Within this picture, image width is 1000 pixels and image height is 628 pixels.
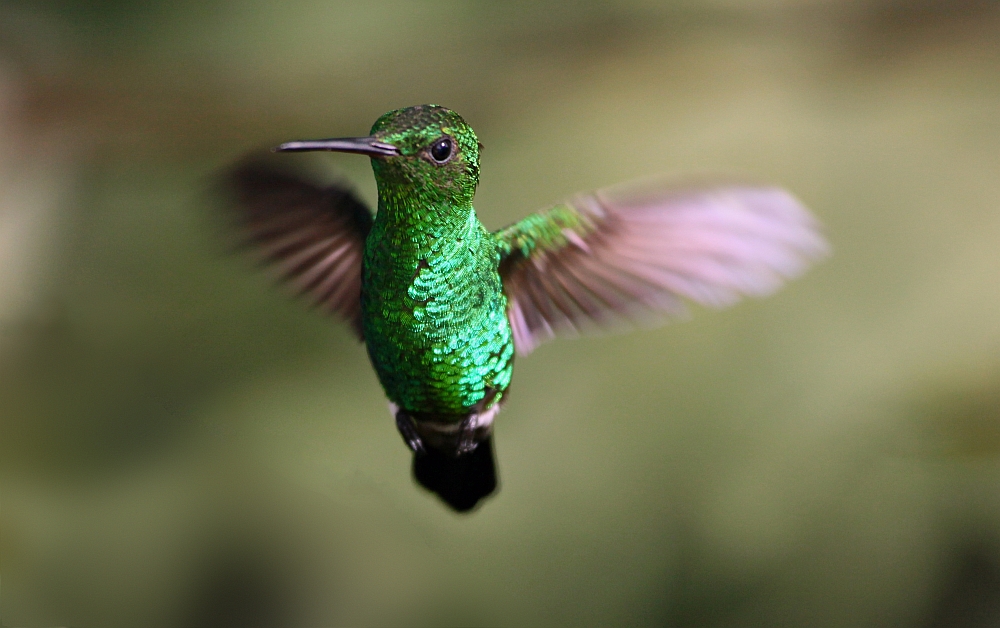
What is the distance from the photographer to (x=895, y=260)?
1816mm

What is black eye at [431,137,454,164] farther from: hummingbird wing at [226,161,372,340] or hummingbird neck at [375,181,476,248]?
hummingbird wing at [226,161,372,340]

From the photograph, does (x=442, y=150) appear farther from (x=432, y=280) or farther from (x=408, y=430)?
(x=408, y=430)

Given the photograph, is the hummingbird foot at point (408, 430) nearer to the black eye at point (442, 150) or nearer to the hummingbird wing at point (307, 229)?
the hummingbird wing at point (307, 229)

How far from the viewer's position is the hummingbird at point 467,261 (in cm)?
49

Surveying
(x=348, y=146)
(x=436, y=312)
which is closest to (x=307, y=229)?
(x=436, y=312)

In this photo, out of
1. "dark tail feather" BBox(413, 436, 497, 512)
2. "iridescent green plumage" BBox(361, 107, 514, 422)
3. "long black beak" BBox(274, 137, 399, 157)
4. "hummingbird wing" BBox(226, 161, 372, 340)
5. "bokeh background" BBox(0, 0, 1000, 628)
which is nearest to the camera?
"long black beak" BBox(274, 137, 399, 157)

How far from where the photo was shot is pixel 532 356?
1.75m

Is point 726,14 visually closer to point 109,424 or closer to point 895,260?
point 895,260

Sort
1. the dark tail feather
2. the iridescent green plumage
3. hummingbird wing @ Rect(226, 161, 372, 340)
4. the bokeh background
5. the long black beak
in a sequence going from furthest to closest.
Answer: the bokeh background
the dark tail feather
hummingbird wing @ Rect(226, 161, 372, 340)
the iridescent green plumage
the long black beak

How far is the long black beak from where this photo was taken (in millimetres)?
355

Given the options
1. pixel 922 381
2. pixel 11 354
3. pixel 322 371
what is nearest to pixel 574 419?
pixel 322 371

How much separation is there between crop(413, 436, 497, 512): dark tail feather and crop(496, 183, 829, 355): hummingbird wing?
11 centimetres

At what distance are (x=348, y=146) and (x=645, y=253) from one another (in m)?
0.28

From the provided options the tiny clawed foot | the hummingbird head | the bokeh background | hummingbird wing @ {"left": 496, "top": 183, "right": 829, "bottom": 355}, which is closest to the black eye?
the hummingbird head
